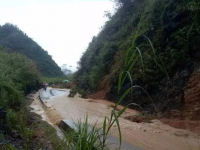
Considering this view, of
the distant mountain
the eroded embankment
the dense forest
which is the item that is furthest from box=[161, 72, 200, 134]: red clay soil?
the distant mountain

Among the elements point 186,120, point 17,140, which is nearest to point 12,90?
point 17,140

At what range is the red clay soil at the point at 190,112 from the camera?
8.21 metres

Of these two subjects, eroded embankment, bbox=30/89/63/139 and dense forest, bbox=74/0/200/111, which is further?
dense forest, bbox=74/0/200/111

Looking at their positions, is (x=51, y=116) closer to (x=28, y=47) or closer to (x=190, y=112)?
(x=190, y=112)

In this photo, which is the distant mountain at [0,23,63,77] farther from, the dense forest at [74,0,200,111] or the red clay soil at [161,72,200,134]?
the red clay soil at [161,72,200,134]

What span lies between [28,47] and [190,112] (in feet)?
221

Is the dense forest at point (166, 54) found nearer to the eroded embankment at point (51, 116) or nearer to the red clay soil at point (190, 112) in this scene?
the red clay soil at point (190, 112)

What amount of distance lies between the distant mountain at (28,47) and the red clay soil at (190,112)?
58.5m

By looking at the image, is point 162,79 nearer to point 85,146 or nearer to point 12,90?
point 12,90

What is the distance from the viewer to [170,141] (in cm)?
662

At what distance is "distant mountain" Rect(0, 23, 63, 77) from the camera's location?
65425 millimetres

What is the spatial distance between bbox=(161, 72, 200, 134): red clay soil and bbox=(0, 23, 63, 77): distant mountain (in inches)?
2302

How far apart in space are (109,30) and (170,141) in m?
20.3

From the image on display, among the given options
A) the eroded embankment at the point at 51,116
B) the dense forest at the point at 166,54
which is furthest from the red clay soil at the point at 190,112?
the eroded embankment at the point at 51,116
